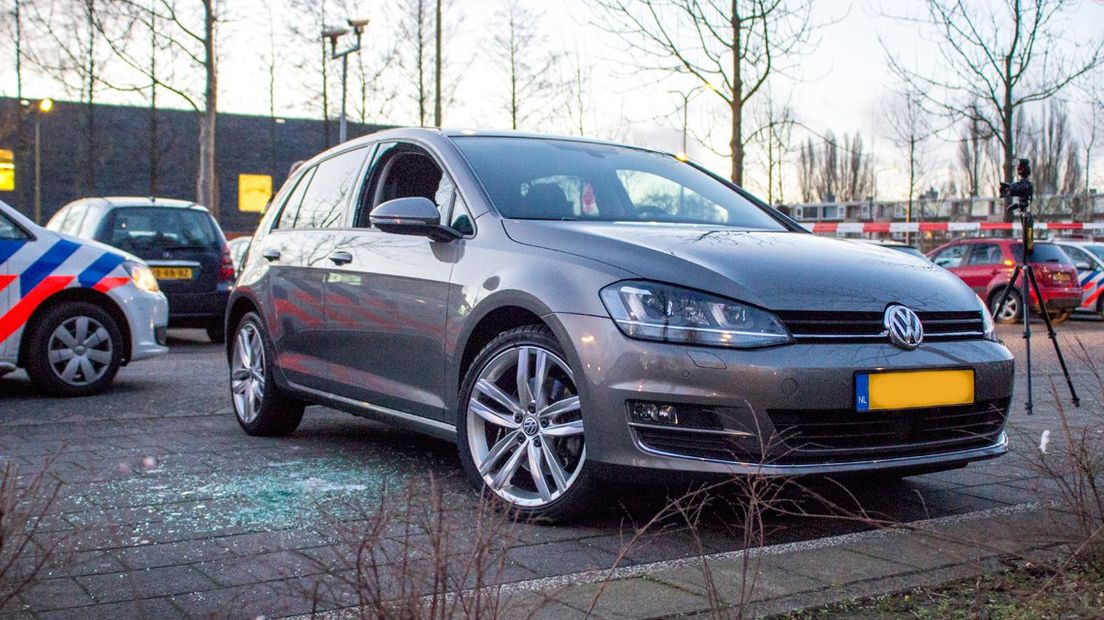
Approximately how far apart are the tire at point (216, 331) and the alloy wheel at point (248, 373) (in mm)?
6579

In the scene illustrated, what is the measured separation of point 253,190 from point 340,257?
41856mm

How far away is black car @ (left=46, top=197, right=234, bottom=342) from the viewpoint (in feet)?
41.2

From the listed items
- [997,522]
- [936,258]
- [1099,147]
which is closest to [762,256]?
[997,522]

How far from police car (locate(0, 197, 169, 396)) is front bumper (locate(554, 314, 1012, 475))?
17.7ft

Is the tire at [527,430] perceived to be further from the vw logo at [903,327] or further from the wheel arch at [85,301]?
the wheel arch at [85,301]

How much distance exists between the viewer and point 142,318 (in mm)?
8750

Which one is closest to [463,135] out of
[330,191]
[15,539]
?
[330,191]

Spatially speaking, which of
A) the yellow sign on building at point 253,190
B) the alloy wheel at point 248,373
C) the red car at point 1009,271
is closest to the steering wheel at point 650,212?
the alloy wheel at point 248,373

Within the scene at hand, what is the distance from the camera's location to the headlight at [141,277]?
877cm

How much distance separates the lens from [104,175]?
4284cm

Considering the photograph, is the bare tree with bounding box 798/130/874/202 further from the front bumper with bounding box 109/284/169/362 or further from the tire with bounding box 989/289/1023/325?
the front bumper with bounding box 109/284/169/362

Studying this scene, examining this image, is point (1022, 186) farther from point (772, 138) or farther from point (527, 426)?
point (772, 138)

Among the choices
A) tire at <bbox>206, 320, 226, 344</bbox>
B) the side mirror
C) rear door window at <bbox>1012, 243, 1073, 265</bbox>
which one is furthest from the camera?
rear door window at <bbox>1012, 243, 1073, 265</bbox>

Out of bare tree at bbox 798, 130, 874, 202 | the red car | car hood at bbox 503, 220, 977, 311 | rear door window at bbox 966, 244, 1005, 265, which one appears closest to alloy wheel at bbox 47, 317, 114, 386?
car hood at bbox 503, 220, 977, 311
